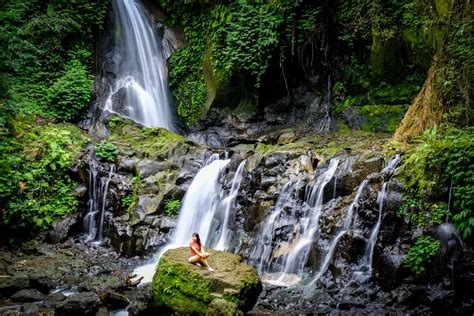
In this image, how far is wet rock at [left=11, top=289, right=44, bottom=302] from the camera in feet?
25.8

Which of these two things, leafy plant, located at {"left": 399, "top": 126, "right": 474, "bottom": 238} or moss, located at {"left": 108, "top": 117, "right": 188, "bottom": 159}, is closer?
leafy plant, located at {"left": 399, "top": 126, "right": 474, "bottom": 238}

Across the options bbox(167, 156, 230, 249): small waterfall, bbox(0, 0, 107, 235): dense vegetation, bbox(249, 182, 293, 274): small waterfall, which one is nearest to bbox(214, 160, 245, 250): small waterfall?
bbox(167, 156, 230, 249): small waterfall

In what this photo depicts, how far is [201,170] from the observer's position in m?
12.0

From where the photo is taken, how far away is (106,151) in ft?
41.1

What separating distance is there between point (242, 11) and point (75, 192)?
8.48m

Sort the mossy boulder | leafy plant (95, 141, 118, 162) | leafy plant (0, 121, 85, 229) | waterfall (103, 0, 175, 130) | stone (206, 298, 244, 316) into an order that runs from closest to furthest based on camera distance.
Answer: stone (206, 298, 244, 316)
the mossy boulder
leafy plant (0, 121, 85, 229)
leafy plant (95, 141, 118, 162)
waterfall (103, 0, 175, 130)

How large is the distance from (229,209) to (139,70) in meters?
9.27

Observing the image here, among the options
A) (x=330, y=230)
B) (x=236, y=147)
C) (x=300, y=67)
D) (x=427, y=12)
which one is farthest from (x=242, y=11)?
(x=330, y=230)

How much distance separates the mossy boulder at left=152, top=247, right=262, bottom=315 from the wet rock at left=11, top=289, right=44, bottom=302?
254 centimetres

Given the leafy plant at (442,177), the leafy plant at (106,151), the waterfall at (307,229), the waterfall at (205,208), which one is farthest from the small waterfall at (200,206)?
the leafy plant at (442,177)

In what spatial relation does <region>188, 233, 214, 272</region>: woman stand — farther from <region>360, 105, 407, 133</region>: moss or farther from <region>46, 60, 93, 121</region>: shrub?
<region>46, 60, 93, 121</region>: shrub

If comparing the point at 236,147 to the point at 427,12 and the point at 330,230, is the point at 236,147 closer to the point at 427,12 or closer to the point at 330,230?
the point at 330,230

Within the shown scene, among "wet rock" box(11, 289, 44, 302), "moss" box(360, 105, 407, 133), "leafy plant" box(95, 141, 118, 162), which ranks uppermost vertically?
"moss" box(360, 105, 407, 133)

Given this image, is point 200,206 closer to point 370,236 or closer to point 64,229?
point 64,229
